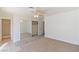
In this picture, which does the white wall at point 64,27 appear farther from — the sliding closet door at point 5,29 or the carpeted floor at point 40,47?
the sliding closet door at point 5,29

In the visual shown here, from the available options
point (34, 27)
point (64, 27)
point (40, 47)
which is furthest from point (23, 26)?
point (40, 47)

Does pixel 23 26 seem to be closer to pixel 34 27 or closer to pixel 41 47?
pixel 34 27

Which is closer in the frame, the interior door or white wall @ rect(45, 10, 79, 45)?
white wall @ rect(45, 10, 79, 45)

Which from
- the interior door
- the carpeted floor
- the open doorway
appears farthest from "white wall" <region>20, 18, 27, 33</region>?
the carpeted floor

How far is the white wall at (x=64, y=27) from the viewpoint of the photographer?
567 cm

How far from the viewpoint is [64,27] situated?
21.7 feet

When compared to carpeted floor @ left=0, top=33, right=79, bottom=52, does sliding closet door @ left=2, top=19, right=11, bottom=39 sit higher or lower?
higher

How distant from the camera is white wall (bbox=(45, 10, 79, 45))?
567 centimetres

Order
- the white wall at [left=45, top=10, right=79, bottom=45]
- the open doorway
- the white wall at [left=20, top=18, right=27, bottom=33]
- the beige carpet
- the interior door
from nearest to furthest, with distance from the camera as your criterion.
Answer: the beige carpet
the white wall at [left=45, top=10, right=79, bottom=45]
the open doorway
the white wall at [left=20, top=18, right=27, bottom=33]
the interior door

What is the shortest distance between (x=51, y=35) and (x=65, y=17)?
229cm

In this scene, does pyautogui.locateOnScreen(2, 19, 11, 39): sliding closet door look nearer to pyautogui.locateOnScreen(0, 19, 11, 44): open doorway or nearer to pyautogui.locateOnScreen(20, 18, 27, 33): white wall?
pyautogui.locateOnScreen(0, 19, 11, 44): open doorway

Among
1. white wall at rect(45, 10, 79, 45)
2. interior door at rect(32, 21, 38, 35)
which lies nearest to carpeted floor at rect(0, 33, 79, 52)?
Result: white wall at rect(45, 10, 79, 45)

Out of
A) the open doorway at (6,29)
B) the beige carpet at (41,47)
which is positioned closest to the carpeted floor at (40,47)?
the beige carpet at (41,47)

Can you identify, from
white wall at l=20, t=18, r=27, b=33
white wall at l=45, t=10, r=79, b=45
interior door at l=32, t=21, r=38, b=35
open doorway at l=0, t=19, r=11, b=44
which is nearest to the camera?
white wall at l=45, t=10, r=79, b=45
